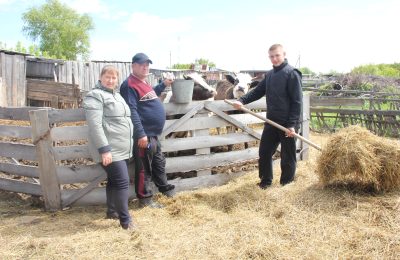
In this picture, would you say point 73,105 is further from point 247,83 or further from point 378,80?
point 378,80

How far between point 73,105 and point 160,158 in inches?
337

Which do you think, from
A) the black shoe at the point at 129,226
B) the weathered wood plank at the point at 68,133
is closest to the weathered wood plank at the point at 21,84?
the weathered wood plank at the point at 68,133

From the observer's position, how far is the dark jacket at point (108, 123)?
12.7ft

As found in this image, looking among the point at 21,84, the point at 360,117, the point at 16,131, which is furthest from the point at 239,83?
the point at 21,84

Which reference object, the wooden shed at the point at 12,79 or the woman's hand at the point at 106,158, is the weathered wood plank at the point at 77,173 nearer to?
the woman's hand at the point at 106,158

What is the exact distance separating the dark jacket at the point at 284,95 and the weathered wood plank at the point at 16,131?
329 cm

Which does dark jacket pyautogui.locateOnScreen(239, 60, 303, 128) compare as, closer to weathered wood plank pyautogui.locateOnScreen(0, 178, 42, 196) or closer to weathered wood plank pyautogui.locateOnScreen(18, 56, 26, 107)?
weathered wood plank pyautogui.locateOnScreen(0, 178, 42, 196)

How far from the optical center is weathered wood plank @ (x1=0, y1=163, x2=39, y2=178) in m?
5.11

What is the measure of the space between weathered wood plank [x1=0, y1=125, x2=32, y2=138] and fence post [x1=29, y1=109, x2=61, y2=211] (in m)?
0.29

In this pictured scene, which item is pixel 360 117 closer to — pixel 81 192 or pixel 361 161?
pixel 361 161

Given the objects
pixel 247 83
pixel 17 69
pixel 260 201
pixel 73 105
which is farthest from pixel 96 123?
pixel 17 69

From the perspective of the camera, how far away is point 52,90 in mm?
14305

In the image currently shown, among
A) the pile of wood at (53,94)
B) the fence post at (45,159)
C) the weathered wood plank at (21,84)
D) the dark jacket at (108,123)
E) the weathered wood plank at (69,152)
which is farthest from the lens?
the weathered wood plank at (21,84)

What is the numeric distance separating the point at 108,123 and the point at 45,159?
134cm
